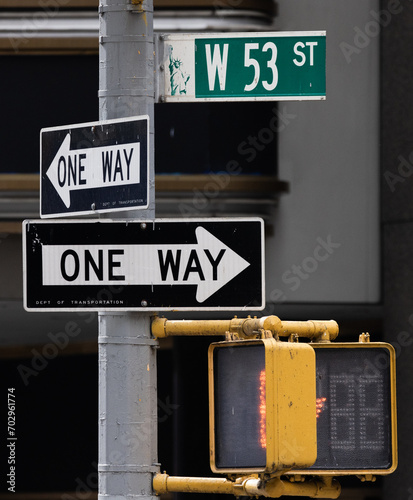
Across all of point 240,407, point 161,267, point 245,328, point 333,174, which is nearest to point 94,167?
point 161,267

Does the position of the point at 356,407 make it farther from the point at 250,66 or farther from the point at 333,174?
the point at 333,174

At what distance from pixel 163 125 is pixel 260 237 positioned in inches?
207

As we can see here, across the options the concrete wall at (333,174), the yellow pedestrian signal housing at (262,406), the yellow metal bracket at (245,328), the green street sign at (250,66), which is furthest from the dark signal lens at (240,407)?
the concrete wall at (333,174)

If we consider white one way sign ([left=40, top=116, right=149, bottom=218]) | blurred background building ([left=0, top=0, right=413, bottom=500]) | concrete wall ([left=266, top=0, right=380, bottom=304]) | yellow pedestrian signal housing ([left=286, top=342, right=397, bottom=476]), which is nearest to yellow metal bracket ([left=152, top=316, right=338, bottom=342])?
yellow pedestrian signal housing ([left=286, top=342, right=397, bottom=476])

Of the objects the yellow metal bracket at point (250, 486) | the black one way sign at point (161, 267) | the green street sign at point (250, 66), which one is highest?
the green street sign at point (250, 66)

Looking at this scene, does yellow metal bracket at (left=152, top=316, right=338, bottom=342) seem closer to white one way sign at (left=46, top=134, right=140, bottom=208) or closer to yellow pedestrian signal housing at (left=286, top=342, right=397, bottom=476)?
yellow pedestrian signal housing at (left=286, top=342, right=397, bottom=476)

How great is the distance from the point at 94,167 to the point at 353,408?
1349 millimetres

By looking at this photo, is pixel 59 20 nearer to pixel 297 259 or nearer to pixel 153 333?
pixel 297 259

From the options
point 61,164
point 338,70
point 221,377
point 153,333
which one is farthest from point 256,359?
point 338,70

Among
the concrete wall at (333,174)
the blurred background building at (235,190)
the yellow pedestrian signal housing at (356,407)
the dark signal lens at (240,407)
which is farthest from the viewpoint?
the concrete wall at (333,174)

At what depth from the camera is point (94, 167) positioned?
12.9ft

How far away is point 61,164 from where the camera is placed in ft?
13.2

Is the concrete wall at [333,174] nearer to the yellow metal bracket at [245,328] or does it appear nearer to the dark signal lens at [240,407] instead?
the yellow metal bracket at [245,328]

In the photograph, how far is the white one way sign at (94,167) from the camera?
150 inches
